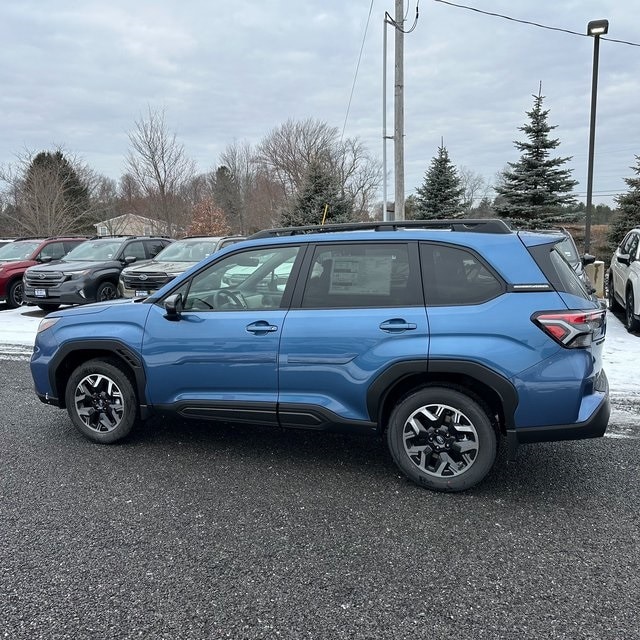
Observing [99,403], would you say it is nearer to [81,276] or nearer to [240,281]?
[240,281]

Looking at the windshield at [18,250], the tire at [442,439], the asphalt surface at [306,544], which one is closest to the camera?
the asphalt surface at [306,544]

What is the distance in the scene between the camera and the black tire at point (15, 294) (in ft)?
40.2

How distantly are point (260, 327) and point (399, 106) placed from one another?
31.8ft

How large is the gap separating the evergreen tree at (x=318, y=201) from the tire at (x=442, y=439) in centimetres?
1970

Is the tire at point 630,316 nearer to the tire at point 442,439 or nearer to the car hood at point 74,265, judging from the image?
the tire at point 442,439

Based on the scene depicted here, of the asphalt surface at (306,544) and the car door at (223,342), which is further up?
the car door at (223,342)

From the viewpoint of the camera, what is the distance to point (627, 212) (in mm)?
22859

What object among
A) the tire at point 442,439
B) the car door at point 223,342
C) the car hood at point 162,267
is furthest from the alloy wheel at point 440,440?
the car hood at point 162,267

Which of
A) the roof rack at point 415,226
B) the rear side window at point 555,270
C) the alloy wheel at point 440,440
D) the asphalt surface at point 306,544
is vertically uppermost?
the roof rack at point 415,226

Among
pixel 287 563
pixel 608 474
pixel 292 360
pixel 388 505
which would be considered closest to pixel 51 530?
pixel 287 563

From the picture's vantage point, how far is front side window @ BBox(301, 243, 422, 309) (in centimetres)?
354

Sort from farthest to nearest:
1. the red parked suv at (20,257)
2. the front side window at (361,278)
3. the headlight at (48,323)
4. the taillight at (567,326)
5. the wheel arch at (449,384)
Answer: the red parked suv at (20,257) < the headlight at (48,323) < the front side window at (361,278) < the wheel arch at (449,384) < the taillight at (567,326)

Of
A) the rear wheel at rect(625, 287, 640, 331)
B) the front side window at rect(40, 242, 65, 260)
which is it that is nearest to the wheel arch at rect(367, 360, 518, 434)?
the rear wheel at rect(625, 287, 640, 331)

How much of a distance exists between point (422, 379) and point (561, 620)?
1545mm
